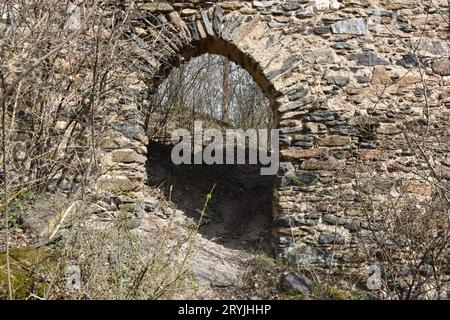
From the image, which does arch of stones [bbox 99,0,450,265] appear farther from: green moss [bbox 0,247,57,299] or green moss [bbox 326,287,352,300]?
green moss [bbox 0,247,57,299]

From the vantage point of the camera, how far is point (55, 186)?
12.8ft

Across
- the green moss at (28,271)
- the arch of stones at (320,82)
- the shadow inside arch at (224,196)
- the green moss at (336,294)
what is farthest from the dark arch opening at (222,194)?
the green moss at (28,271)

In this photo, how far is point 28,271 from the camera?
257cm

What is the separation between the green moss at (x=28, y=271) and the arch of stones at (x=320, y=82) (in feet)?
4.26

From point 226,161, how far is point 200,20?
3242mm

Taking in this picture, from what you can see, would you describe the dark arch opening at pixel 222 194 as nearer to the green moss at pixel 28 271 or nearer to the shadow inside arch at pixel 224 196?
the shadow inside arch at pixel 224 196

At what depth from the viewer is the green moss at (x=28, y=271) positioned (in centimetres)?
241

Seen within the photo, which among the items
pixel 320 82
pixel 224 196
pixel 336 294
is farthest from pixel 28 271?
pixel 224 196

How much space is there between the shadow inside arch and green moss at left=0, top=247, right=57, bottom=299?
2231 mm

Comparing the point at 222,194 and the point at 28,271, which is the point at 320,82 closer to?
the point at 222,194

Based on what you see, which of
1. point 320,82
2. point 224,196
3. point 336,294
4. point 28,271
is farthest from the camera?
point 224,196

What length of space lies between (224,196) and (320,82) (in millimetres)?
2637

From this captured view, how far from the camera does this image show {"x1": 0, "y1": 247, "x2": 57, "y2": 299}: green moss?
241 cm
